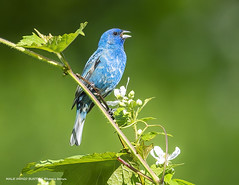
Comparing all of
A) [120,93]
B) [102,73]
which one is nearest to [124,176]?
[120,93]

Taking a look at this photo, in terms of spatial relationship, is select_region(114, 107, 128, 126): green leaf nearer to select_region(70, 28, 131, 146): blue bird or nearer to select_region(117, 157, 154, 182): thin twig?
select_region(117, 157, 154, 182): thin twig

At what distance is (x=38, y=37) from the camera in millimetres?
962

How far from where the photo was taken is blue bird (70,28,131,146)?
2.58 m

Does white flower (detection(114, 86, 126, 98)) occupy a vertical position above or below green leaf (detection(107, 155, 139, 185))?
above

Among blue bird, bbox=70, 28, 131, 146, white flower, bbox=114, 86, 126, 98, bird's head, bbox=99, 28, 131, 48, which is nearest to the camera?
white flower, bbox=114, 86, 126, 98

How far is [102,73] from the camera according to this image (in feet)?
8.60

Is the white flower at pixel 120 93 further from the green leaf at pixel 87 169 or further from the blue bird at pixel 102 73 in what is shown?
the blue bird at pixel 102 73

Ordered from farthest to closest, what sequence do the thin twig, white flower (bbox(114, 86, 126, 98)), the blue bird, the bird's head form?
the bird's head
the blue bird
white flower (bbox(114, 86, 126, 98))
the thin twig

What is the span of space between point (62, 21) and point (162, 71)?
1.23 meters

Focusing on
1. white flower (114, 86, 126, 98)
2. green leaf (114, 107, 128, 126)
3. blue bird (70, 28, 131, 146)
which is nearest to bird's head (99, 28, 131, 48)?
blue bird (70, 28, 131, 146)

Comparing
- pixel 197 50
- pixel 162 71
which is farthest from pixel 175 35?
pixel 162 71

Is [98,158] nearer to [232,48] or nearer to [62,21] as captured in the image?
[62,21]

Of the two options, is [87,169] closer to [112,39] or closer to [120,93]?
[120,93]

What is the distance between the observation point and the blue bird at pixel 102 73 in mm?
2584
